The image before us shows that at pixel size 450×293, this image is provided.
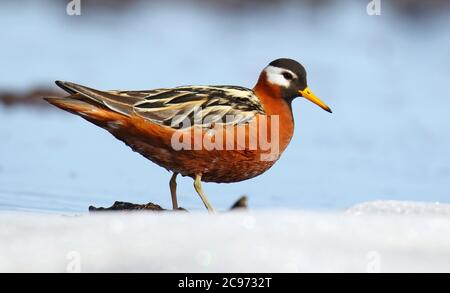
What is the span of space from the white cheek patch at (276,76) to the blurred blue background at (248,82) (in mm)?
1346

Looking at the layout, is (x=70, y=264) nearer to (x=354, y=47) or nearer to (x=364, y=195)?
(x=364, y=195)

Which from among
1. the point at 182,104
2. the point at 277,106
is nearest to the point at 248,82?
the point at 277,106

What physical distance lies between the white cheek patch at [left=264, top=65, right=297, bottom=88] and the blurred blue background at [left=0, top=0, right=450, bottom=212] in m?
1.35

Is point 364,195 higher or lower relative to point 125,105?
lower

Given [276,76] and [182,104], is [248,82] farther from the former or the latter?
[182,104]

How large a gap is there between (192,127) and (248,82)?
7.09m

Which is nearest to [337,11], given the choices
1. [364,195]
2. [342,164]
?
[342,164]

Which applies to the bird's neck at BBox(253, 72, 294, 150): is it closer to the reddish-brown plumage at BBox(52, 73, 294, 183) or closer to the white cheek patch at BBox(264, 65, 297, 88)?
the white cheek patch at BBox(264, 65, 297, 88)

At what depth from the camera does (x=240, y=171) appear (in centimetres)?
838

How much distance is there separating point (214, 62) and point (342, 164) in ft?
Result: 16.8

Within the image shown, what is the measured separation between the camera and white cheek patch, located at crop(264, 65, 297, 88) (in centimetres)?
882

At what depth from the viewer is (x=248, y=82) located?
50.1ft

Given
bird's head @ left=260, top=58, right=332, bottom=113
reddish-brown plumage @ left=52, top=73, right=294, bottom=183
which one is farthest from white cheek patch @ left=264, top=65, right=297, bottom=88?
reddish-brown plumage @ left=52, top=73, right=294, bottom=183

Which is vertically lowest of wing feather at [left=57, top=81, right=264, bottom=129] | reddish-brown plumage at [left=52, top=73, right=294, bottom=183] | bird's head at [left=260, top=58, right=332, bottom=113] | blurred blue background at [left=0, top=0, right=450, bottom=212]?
blurred blue background at [left=0, top=0, right=450, bottom=212]
